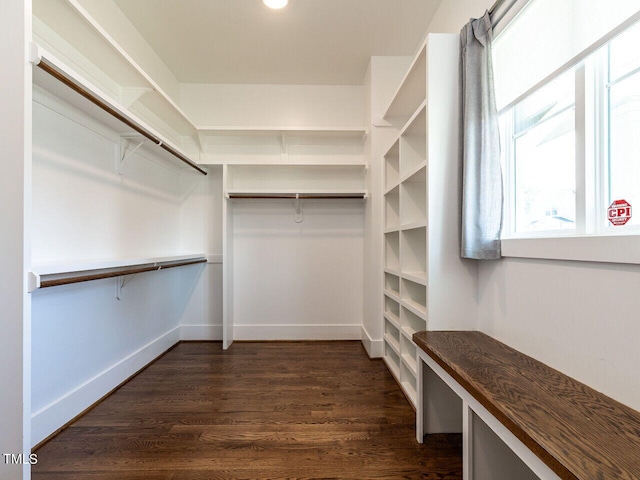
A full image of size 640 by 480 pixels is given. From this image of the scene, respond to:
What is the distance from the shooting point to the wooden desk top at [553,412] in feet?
2.11

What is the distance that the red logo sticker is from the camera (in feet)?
3.02

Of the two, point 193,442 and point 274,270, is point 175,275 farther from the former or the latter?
point 193,442

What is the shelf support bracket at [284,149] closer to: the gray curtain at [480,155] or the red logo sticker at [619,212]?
the gray curtain at [480,155]

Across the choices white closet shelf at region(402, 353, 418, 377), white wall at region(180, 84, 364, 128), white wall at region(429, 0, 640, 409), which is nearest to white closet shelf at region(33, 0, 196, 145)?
white wall at region(180, 84, 364, 128)

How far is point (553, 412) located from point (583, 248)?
541mm

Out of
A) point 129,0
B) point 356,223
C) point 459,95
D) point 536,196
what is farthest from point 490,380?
point 129,0

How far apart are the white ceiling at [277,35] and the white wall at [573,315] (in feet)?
3.08

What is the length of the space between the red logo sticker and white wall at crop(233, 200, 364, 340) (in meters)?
2.21

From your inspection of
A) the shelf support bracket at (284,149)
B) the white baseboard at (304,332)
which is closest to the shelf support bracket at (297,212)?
the shelf support bracket at (284,149)

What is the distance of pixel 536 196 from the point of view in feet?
4.33

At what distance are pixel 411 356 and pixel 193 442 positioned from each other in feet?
4.60

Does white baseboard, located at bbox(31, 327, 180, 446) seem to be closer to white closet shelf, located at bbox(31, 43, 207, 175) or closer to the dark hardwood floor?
the dark hardwood floor

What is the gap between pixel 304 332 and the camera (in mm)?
3072

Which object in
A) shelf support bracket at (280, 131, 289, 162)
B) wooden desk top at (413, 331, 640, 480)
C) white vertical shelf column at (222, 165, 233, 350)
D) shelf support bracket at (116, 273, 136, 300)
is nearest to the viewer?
wooden desk top at (413, 331, 640, 480)
